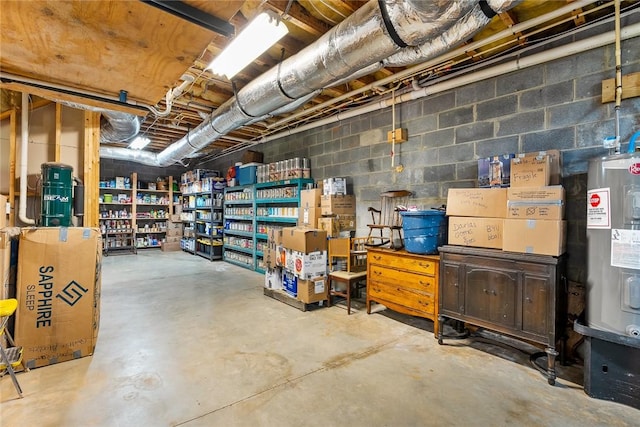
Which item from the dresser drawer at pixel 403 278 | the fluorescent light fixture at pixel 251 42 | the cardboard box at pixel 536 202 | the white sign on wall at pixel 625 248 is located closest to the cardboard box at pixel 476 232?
the cardboard box at pixel 536 202

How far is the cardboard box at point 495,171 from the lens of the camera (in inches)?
110

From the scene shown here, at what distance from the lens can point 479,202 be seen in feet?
8.81

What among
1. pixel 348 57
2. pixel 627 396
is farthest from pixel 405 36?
pixel 627 396

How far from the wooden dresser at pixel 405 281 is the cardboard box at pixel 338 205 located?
3.35 feet

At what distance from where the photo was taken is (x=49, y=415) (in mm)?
1856

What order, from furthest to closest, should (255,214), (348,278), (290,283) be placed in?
1. (255,214)
2. (290,283)
3. (348,278)

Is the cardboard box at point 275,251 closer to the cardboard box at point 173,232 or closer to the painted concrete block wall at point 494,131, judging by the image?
the painted concrete block wall at point 494,131

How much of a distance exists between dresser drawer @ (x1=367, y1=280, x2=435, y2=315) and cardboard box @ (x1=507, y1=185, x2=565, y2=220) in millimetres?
1083

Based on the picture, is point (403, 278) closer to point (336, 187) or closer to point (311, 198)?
point (336, 187)

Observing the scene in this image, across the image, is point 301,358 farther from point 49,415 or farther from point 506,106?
point 506,106

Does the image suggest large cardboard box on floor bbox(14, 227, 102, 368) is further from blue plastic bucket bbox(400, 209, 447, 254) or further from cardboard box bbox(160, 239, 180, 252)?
cardboard box bbox(160, 239, 180, 252)

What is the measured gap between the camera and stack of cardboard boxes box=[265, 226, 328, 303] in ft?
12.5

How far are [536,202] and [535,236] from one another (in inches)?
10.2

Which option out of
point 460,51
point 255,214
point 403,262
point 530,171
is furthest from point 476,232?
point 255,214
